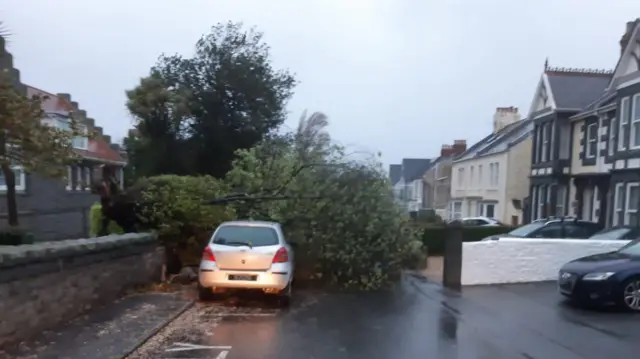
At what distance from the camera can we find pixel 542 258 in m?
16.9

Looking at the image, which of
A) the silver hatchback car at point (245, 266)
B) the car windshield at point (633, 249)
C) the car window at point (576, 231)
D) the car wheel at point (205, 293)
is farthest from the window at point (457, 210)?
the car wheel at point (205, 293)

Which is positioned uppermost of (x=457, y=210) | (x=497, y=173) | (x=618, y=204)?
(x=497, y=173)

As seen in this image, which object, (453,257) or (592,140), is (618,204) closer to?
(592,140)

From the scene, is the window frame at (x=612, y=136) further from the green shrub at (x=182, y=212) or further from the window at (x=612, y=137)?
the green shrub at (x=182, y=212)

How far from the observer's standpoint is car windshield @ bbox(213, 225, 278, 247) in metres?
12.5

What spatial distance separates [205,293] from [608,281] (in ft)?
23.8

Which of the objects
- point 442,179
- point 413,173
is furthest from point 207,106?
point 413,173

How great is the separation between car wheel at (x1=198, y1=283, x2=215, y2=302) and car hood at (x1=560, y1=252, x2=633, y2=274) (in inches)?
267

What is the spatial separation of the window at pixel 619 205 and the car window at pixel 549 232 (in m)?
3.62

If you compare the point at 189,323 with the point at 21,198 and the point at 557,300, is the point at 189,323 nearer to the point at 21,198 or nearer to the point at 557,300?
the point at 557,300

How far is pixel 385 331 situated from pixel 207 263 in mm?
3644

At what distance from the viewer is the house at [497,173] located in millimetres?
39375

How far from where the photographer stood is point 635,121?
22.5m

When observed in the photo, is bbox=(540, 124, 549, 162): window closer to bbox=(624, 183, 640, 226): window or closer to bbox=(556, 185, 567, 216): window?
bbox=(556, 185, 567, 216): window
